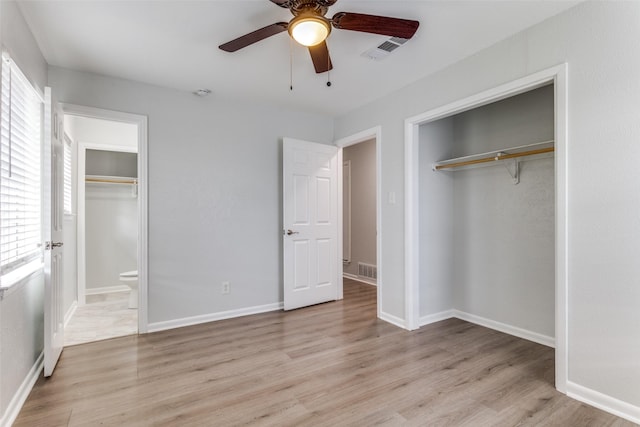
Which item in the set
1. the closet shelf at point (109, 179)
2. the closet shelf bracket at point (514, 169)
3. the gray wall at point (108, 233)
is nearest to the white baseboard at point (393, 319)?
the closet shelf bracket at point (514, 169)

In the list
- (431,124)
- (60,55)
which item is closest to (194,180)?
(60,55)

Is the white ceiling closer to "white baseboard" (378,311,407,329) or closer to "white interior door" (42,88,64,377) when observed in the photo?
"white interior door" (42,88,64,377)

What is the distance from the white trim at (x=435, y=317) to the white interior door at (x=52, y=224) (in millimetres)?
A: 3153

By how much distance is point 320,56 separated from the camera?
7.75 ft

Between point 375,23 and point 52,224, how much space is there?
8.47ft

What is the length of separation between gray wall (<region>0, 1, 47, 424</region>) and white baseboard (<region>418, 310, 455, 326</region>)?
3.19 metres

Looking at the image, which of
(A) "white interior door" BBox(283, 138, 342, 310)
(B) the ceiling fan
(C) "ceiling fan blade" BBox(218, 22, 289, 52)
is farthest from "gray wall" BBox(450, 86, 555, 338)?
(C) "ceiling fan blade" BBox(218, 22, 289, 52)

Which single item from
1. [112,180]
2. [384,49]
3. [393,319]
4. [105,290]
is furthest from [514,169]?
[105,290]

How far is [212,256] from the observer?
12.4ft

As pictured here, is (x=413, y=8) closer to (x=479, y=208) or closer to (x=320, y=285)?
(x=479, y=208)

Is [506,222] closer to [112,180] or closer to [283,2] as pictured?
[283,2]

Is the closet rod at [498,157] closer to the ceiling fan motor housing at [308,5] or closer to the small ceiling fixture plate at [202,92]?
the ceiling fan motor housing at [308,5]

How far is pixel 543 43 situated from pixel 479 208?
1.68 metres

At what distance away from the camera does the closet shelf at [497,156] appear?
2845mm
